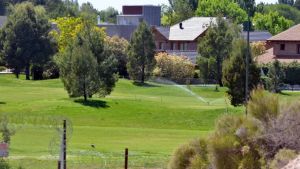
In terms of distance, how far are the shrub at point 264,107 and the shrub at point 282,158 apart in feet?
6.12

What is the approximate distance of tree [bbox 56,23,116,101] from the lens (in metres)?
61.2

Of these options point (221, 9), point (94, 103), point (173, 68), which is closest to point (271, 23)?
point (221, 9)

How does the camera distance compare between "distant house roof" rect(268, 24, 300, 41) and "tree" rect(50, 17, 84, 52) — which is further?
"tree" rect(50, 17, 84, 52)

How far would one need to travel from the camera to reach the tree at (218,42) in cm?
8712

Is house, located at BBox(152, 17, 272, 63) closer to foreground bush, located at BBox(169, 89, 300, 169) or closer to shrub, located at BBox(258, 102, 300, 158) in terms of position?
foreground bush, located at BBox(169, 89, 300, 169)

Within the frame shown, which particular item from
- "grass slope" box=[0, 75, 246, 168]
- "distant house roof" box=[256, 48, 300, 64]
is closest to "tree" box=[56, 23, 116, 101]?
"grass slope" box=[0, 75, 246, 168]

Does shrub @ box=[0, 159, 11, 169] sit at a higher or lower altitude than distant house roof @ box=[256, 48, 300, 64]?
higher

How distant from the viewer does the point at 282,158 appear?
59.3ft

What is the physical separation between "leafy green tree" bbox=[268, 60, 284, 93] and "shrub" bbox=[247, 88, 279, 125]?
55.9 metres

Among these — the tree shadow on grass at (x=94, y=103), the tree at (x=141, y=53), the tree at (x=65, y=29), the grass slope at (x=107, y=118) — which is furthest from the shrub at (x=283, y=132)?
the tree at (x=65, y=29)

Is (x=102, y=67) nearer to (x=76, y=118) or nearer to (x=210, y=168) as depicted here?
(x=76, y=118)

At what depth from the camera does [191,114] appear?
56469mm

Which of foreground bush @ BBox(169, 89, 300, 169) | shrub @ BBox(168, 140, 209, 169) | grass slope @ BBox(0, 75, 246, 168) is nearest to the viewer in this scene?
foreground bush @ BBox(169, 89, 300, 169)

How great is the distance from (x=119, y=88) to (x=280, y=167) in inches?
2677
